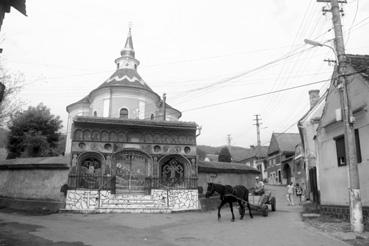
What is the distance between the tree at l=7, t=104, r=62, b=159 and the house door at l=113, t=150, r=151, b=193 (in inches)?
546

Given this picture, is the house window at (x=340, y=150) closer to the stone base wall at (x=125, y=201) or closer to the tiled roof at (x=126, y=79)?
the stone base wall at (x=125, y=201)

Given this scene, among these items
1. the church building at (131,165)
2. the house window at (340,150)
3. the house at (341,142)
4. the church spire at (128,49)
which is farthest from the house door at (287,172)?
the house window at (340,150)

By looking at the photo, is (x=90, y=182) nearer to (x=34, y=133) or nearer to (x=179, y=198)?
(x=179, y=198)

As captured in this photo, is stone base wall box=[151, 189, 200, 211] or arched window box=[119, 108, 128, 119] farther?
arched window box=[119, 108, 128, 119]

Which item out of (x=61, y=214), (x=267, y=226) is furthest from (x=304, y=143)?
(x=61, y=214)

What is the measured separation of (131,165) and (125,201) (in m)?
3.32

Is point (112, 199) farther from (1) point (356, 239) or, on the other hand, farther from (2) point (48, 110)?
(2) point (48, 110)

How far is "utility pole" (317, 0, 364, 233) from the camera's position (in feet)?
37.9

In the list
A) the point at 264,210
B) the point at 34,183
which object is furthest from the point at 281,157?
the point at 34,183

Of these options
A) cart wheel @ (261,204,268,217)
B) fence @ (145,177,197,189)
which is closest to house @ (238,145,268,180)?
fence @ (145,177,197,189)

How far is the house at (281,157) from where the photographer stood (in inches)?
1965

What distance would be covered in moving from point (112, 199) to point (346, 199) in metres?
13.3

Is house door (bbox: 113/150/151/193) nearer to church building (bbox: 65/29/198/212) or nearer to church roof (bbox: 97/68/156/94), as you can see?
church building (bbox: 65/29/198/212)

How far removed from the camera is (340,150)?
597 inches
